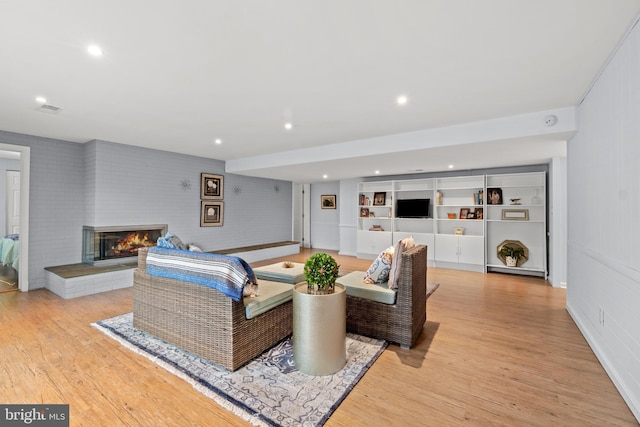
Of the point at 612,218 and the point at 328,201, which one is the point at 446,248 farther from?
the point at 612,218

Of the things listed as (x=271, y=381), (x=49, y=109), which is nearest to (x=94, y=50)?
(x=49, y=109)

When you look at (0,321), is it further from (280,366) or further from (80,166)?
(280,366)

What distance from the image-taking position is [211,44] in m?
2.11

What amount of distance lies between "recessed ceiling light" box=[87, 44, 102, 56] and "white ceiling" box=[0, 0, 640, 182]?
5 cm

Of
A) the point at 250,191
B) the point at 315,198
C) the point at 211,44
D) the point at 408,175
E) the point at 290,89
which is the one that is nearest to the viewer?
the point at 211,44

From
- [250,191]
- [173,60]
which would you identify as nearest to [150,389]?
[173,60]

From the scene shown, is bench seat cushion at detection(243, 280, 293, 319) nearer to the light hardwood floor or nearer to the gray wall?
the light hardwood floor

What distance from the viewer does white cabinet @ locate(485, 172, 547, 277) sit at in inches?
229

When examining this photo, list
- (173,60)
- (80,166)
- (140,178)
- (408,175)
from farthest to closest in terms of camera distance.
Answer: (408,175) → (140,178) → (80,166) → (173,60)

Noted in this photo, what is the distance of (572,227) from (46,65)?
5547 millimetres

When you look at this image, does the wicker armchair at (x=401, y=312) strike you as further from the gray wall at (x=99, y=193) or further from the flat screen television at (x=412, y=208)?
the gray wall at (x=99, y=193)

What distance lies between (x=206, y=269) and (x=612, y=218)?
3.28 meters

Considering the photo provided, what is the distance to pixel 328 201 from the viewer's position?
9508 millimetres
